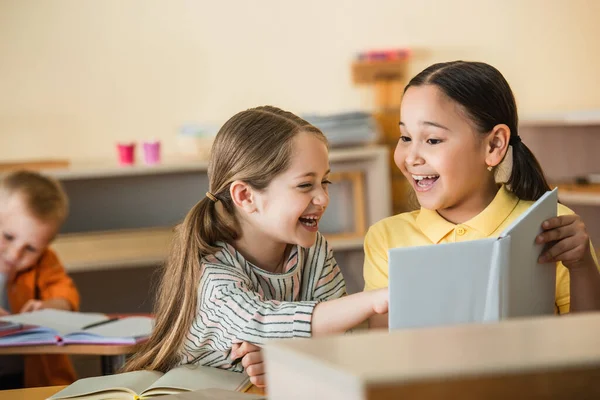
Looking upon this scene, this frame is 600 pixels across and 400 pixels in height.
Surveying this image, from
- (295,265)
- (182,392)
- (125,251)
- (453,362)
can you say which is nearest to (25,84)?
(125,251)

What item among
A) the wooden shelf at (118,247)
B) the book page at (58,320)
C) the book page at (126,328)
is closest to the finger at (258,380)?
the book page at (126,328)

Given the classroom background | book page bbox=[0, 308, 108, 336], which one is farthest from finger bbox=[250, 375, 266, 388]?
the classroom background

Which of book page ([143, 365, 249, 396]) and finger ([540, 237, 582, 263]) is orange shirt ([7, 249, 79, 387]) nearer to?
book page ([143, 365, 249, 396])

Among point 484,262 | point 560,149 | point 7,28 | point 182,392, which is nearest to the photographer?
point 484,262

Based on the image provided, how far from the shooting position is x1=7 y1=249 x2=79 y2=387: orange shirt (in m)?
2.72

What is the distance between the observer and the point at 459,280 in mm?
1102

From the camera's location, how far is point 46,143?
4758mm

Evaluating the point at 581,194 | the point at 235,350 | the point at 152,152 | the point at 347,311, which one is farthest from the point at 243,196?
the point at 581,194

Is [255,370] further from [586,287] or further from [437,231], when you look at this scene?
[586,287]

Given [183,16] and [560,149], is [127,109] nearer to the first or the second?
[183,16]

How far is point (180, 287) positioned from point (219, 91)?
11.6 feet

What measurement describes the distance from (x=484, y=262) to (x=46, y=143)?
3.99 meters

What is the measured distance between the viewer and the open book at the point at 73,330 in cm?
201

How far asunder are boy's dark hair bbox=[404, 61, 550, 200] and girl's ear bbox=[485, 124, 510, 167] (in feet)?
0.04
